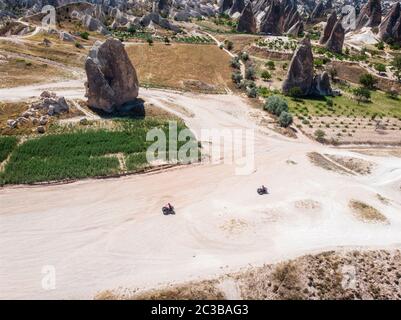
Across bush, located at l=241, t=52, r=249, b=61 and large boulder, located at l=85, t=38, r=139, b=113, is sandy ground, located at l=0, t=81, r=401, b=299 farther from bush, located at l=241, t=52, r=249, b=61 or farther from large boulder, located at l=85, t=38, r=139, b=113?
bush, located at l=241, t=52, r=249, b=61

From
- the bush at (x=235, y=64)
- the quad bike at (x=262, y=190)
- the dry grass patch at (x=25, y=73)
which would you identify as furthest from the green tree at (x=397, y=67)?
the dry grass patch at (x=25, y=73)

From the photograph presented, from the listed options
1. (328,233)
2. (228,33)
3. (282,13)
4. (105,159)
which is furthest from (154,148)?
(282,13)

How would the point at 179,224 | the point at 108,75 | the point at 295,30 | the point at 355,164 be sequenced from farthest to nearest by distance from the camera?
the point at 295,30 < the point at 108,75 < the point at 355,164 < the point at 179,224

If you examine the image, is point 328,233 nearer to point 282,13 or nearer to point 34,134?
point 34,134

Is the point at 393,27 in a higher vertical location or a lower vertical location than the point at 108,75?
higher

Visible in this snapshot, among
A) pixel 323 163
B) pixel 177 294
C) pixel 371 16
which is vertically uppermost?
pixel 371 16

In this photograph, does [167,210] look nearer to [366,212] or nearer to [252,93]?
[366,212]

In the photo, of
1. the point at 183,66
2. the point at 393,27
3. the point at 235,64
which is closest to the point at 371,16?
the point at 393,27
